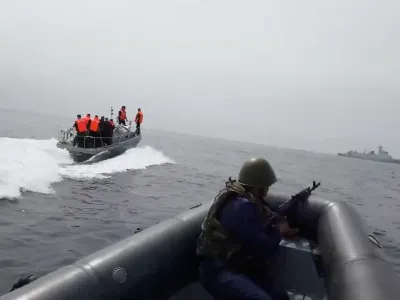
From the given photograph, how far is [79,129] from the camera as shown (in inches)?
553

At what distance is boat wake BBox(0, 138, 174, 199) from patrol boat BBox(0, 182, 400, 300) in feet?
19.2

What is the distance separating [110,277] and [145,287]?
41cm

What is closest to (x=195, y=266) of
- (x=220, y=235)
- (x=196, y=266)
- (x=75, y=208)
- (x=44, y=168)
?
(x=196, y=266)

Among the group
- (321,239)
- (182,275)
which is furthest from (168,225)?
(321,239)

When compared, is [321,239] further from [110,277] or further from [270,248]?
[110,277]

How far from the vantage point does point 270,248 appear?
2.62m

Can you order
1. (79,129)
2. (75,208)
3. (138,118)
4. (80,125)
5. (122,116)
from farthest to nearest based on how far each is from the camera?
(138,118), (122,116), (79,129), (80,125), (75,208)

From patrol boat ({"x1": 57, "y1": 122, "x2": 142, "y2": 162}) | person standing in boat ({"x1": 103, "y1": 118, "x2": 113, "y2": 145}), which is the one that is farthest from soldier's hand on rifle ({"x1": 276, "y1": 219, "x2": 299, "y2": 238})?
person standing in boat ({"x1": 103, "y1": 118, "x2": 113, "y2": 145})

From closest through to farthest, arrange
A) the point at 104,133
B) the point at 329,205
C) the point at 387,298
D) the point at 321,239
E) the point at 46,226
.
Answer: the point at 387,298
the point at 321,239
the point at 329,205
the point at 46,226
the point at 104,133

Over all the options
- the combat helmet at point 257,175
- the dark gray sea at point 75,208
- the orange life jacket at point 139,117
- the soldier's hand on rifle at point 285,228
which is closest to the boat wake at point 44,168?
the dark gray sea at point 75,208

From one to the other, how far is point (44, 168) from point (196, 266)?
884cm

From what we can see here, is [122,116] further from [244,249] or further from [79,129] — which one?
[244,249]

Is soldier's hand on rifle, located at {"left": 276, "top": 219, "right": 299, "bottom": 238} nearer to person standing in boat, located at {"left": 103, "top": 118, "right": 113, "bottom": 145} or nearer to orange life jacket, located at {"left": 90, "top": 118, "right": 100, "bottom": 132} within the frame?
orange life jacket, located at {"left": 90, "top": 118, "right": 100, "bottom": 132}

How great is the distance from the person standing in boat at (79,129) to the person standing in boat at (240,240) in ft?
40.0
